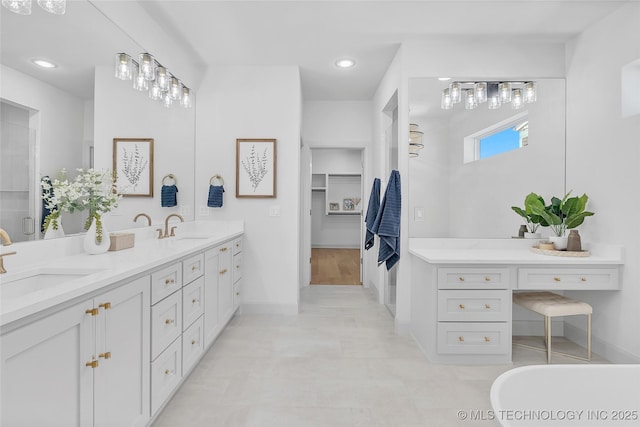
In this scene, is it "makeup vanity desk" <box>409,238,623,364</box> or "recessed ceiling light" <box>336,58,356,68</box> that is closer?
"makeup vanity desk" <box>409,238,623,364</box>

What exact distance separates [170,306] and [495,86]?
3211mm

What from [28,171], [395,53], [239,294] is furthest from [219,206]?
[395,53]

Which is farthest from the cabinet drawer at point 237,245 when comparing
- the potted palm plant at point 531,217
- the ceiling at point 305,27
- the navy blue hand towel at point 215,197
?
the potted palm plant at point 531,217

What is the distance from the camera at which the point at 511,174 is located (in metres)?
3.12

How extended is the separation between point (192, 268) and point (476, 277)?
6.57 feet

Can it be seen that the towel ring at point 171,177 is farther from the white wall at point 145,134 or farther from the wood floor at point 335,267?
the wood floor at point 335,267

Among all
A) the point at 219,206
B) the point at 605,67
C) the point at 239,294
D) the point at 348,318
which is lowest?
the point at 348,318

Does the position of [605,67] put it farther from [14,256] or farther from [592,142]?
[14,256]

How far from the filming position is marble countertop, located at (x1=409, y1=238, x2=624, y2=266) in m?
2.51

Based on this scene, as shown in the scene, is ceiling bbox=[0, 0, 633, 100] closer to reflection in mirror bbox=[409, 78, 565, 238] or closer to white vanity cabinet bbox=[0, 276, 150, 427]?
reflection in mirror bbox=[409, 78, 565, 238]

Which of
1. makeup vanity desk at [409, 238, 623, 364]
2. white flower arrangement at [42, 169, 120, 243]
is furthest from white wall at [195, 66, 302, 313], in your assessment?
makeup vanity desk at [409, 238, 623, 364]

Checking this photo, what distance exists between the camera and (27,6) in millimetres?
1550

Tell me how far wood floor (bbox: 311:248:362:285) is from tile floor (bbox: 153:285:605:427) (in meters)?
2.06

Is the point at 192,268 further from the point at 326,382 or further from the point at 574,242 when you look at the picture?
the point at 574,242
